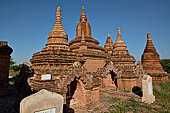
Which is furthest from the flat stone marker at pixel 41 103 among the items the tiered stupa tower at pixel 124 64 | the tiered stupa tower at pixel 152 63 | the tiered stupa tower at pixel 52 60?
the tiered stupa tower at pixel 152 63

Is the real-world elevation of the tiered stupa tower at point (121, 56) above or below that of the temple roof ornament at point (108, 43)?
below

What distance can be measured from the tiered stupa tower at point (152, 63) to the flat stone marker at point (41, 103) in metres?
19.0

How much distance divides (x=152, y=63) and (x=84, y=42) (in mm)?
13249

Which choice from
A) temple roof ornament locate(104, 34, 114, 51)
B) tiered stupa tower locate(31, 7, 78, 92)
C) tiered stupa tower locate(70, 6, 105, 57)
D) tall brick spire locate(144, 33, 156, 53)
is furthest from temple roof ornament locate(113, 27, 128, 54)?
temple roof ornament locate(104, 34, 114, 51)

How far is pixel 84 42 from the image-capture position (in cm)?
1452

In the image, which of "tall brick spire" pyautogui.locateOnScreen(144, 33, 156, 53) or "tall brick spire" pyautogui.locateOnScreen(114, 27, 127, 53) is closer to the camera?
"tall brick spire" pyautogui.locateOnScreen(114, 27, 127, 53)

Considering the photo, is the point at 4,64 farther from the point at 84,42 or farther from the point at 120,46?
the point at 120,46

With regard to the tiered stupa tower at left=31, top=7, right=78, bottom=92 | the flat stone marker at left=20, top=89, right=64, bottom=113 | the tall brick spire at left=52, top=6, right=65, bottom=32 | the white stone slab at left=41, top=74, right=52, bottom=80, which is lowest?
the flat stone marker at left=20, top=89, right=64, bottom=113

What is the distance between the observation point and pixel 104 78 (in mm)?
15203

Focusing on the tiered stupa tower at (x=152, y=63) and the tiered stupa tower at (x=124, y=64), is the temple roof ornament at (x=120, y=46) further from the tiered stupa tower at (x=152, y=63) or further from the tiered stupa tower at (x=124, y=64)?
the tiered stupa tower at (x=152, y=63)

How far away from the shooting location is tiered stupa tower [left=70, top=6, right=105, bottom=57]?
14.2 metres

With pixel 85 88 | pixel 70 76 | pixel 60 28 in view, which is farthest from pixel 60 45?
pixel 85 88

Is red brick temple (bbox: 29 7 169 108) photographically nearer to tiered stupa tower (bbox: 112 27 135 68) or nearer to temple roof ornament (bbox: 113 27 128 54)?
tiered stupa tower (bbox: 112 27 135 68)

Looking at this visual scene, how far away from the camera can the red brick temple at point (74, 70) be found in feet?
25.6
